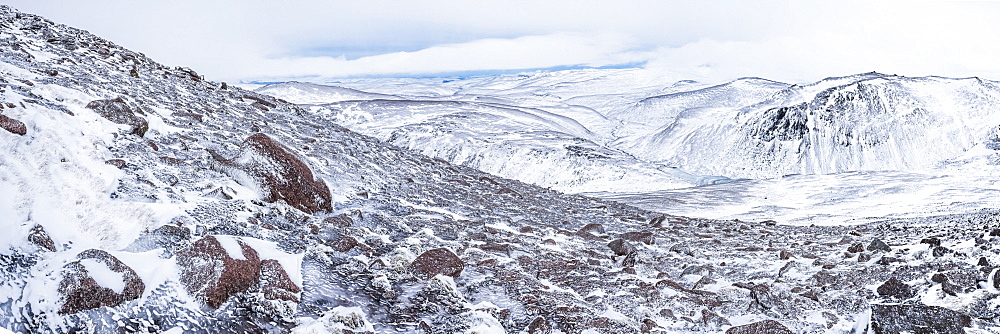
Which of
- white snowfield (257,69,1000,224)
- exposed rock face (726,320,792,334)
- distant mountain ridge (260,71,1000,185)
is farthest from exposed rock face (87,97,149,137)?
distant mountain ridge (260,71,1000,185)

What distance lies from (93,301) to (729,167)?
122805 mm

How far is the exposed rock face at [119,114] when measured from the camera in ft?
35.1

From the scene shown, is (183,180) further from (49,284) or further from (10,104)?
Answer: (49,284)

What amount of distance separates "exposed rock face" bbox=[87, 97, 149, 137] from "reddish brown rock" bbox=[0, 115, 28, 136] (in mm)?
2731

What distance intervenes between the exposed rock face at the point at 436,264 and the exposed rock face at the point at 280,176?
2762mm

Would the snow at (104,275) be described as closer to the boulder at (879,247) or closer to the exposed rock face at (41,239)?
the exposed rock face at (41,239)

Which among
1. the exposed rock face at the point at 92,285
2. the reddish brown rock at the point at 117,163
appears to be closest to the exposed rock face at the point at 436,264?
the exposed rock face at the point at 92,285

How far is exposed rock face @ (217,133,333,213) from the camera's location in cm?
980

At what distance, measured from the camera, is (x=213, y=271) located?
6.20 metres

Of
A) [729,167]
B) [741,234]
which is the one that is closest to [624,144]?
[729,167]

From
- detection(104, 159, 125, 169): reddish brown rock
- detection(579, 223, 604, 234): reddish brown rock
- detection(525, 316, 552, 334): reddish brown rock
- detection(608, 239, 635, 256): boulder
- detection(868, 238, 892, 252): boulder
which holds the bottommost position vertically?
detection(579, 223, 604, 234): reddish brown rock

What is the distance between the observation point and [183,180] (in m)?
9.16

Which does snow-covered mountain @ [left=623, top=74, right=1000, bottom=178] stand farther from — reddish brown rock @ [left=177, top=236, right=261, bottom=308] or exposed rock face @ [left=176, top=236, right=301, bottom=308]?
reddish brown rock @ [left=177, top=236, right=261, bottom=308]

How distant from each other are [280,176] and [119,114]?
3868 mm
